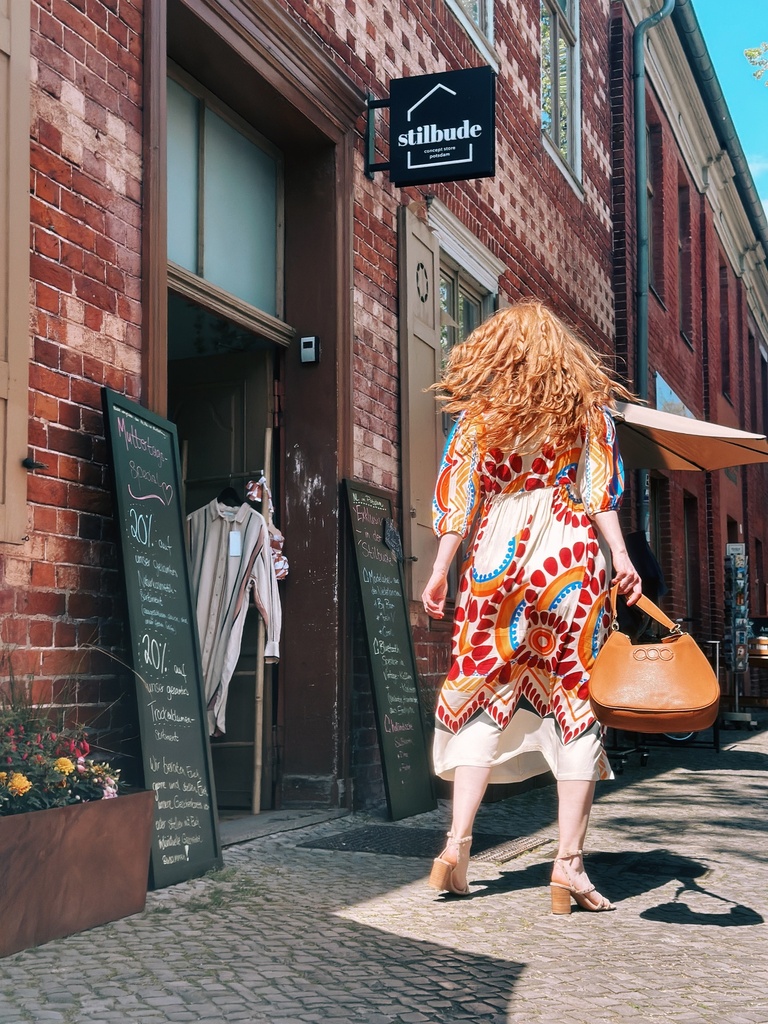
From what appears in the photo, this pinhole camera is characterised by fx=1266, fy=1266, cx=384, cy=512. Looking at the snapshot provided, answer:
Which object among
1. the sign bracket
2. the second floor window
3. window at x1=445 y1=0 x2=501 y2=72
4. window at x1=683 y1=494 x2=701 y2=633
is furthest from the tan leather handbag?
window at x1=683 y1=494 x2=701 y2=633

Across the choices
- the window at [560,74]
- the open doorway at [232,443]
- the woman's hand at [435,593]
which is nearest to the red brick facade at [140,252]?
the window at [560,74]

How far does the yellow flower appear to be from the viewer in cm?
324

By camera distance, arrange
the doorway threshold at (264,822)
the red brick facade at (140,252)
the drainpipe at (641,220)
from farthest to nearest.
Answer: the drainpipe at (641,220), the doorway threshold at (264,822), the red brick facade at (140,252)

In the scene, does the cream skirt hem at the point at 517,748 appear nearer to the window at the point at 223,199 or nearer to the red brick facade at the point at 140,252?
the red brick facade at the point at 140,252

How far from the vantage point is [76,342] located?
4324 mm

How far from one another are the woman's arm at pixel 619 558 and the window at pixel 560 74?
25.5 ft

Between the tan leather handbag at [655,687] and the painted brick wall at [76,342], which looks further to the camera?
the painted brick wall at [76,342]

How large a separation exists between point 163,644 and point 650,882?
199cm

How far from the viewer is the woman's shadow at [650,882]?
4.09m

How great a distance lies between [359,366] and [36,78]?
2.87 m

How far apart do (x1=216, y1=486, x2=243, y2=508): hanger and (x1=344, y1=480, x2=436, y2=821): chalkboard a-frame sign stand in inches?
21.7

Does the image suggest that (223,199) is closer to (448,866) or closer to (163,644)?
(163,644)

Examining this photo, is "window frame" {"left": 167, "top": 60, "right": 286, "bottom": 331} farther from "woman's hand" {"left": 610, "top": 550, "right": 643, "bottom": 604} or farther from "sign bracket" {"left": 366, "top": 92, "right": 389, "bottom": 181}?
"woman's hand" {"left": 610, "top": 550, "right": 643, "bottom": 604}

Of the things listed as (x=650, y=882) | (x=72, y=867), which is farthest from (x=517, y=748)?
(x=72, y=867)
